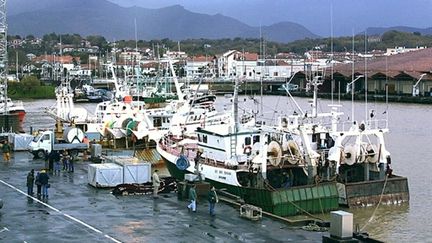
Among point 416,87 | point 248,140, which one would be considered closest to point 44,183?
point 248,140

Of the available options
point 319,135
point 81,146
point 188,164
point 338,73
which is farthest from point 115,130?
point 338,73

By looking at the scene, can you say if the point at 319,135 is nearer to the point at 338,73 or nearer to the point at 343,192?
the point at 343,192

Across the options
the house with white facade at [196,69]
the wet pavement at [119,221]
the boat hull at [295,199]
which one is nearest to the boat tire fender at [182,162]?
the boat hull at [295,199]

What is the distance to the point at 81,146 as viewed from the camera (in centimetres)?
3130

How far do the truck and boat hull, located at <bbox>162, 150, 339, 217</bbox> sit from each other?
33.1ft

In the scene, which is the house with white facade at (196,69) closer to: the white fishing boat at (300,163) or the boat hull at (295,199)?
the white fishing boat at (300,163)

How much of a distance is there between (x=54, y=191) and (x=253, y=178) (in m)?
5.93

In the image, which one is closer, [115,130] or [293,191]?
[293,191]

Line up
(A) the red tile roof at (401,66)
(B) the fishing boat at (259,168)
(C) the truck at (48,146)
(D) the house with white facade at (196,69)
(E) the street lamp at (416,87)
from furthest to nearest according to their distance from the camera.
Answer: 1. (A) the red tile roof at (401,66)
2. (E) the street lamp at (416,87)
3. (D) the house with white facade at (196,69)
4. (C) the truck at (48,146)
5. (B) the fishing boat at (259,168)

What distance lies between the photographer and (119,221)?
60.7 ft

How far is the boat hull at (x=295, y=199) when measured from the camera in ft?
71.1

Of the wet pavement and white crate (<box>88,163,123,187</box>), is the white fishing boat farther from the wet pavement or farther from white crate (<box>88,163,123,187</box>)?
the wet pavement

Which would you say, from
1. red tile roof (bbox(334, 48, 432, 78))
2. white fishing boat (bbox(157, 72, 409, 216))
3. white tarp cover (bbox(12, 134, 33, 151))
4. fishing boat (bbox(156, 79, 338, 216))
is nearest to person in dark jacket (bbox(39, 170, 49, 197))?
fishing boat (bbox(156, 79, 338, 216))

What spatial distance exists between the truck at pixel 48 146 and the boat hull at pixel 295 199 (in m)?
10.1
